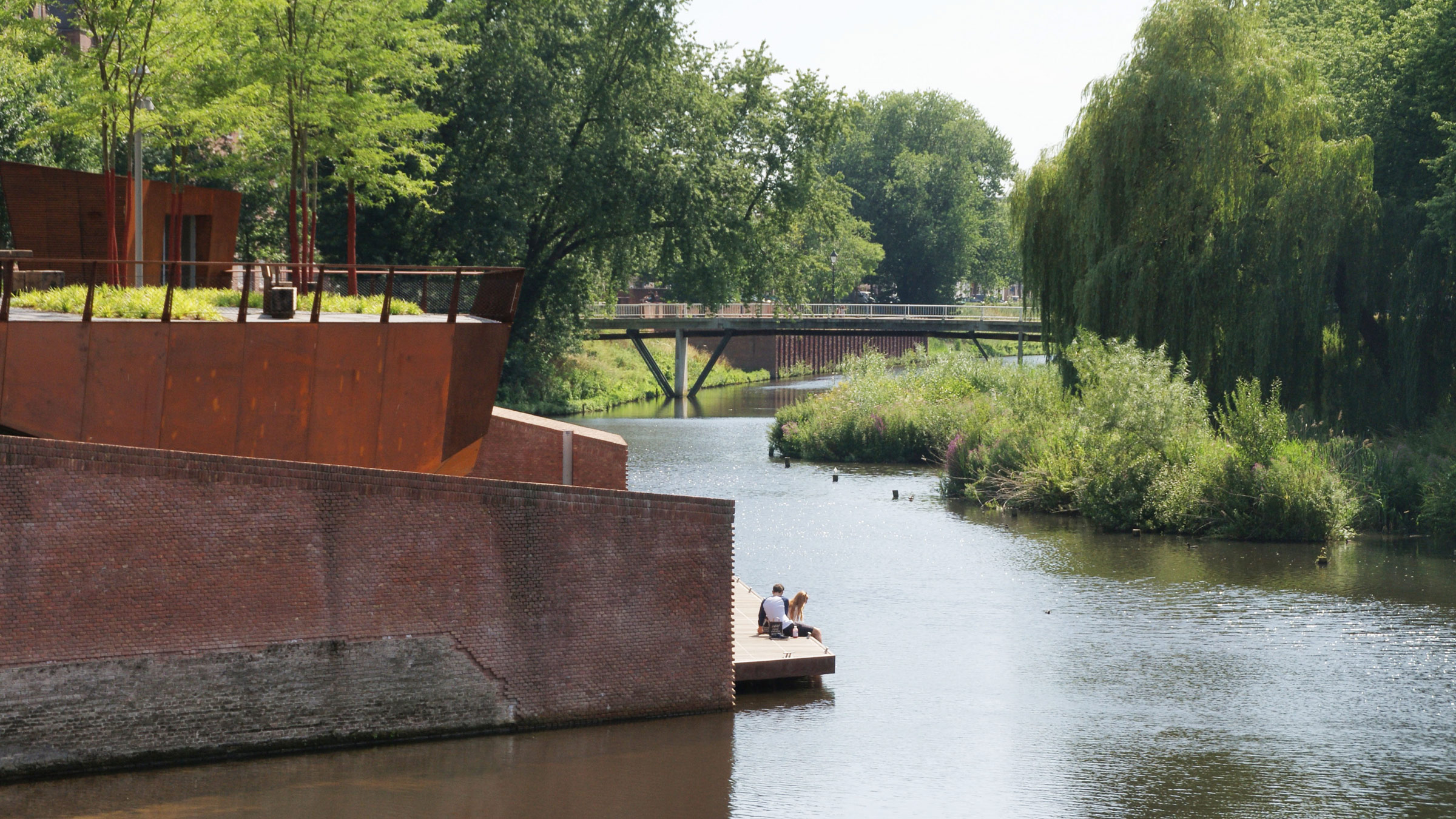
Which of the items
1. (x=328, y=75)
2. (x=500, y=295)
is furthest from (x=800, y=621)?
(x=328, y=75)

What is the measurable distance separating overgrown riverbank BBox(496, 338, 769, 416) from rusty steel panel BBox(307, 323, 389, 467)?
3775 cm

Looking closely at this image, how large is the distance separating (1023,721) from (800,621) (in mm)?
3979

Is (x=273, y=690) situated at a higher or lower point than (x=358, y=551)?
lower

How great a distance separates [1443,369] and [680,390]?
143 ft

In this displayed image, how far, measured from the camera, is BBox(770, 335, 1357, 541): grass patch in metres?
27.5

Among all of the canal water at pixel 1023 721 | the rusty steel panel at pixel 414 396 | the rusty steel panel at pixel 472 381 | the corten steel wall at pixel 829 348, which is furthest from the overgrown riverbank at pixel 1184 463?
the corten steel wall at pixel 829 348

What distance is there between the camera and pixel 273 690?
13680 millimetres

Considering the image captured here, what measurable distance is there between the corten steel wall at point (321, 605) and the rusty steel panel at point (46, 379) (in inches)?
56.5

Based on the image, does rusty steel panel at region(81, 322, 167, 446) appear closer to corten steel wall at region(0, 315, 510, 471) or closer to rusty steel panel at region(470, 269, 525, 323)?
corten steel wall at region(0, 315, 510, 471)

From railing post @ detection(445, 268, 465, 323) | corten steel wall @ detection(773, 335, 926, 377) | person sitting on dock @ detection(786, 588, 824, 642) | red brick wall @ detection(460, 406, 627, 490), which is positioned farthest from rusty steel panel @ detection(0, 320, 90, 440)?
corten steel wall @ detection(773, 335, 926, 377)

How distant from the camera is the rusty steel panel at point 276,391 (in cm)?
1483

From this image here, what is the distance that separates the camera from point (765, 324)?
219ft

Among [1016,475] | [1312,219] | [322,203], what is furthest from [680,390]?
[1312,219]

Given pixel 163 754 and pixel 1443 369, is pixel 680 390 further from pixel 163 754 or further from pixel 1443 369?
pixel 163 754
